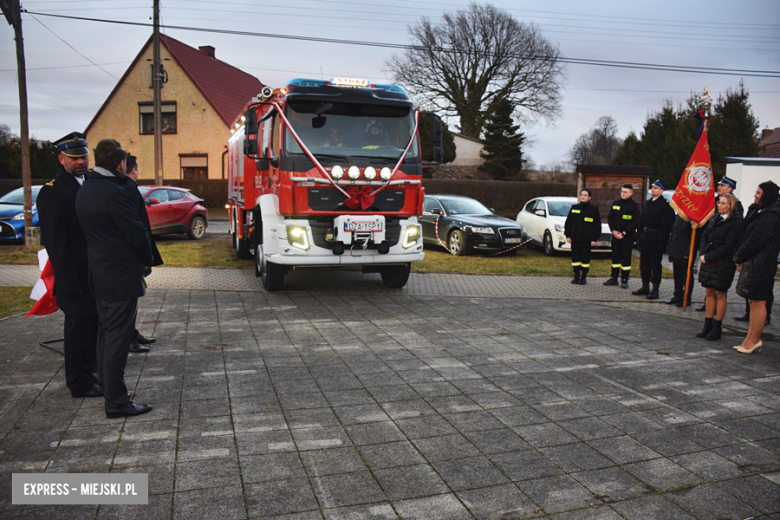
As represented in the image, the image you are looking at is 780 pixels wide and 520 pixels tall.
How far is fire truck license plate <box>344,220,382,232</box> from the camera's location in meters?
8.42

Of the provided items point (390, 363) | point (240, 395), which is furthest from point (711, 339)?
point (240, 395)

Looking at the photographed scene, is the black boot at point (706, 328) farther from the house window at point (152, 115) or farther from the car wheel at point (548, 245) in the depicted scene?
the house window at point (152, 115)

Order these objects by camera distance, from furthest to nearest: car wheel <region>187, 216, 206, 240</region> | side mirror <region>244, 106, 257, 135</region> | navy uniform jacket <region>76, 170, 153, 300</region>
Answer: car wheel <region>187, 216, 206, 240</region>, side mirror <region>244, 106, 257, 135</region>, navy uniform jacket <region>76, 170, 153, 300</region>

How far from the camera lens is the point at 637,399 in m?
4.82

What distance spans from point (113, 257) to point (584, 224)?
28.7ft

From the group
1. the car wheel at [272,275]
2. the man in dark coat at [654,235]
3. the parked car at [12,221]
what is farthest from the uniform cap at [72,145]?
the parked car at [12,221]

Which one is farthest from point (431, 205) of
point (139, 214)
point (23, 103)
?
point (139, 214)

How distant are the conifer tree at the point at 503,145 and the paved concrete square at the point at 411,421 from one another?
119ft

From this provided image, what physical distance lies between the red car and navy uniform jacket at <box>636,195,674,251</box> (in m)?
12.1

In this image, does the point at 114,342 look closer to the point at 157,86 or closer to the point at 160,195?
the point at 160,195

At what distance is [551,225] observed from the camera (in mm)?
15164

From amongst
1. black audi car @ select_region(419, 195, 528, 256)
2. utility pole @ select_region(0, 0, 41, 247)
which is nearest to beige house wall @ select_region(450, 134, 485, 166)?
black audi car @ select_region(419, 195, 528, 256)

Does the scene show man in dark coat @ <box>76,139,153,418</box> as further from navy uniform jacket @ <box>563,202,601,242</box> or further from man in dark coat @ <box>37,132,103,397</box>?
navy uniform jacket @ <box>563,202,601,242</box>

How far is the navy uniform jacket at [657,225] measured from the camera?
9656 millimetres
